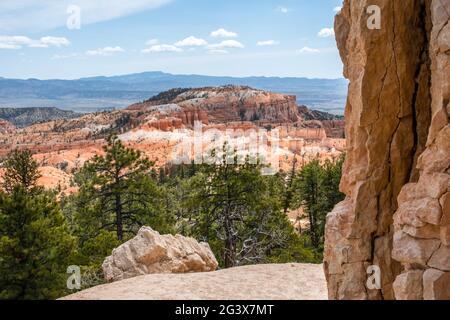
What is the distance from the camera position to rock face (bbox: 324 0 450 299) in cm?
655

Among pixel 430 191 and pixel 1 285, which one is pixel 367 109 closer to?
pixel 430 191

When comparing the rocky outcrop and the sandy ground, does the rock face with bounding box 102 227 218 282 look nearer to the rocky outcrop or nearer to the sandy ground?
the sandy ground

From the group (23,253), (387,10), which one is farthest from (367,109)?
(23,253)

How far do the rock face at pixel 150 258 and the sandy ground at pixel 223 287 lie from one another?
1834mm

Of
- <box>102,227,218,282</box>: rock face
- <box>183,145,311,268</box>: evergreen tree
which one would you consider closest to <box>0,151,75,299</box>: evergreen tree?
<box>102,227,218,282</box>: rock face

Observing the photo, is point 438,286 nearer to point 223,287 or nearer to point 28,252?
point 223,287

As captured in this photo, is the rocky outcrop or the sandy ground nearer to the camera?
the sandy ground

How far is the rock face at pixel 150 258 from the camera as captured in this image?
54.7ft

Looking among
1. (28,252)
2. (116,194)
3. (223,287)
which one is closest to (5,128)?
(116,194)

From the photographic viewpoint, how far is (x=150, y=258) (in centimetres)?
1703

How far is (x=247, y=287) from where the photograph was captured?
14219 millimetres

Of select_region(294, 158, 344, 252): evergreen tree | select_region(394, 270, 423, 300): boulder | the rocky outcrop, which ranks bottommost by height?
the rocky outcrop

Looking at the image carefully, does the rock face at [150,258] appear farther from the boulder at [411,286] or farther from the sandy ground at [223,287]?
the boulder at [411,286]

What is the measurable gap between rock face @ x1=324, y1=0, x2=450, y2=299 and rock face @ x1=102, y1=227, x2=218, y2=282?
29.9 feet
